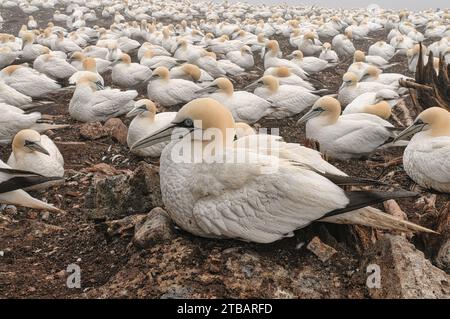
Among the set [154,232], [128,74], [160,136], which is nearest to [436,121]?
[160,136]

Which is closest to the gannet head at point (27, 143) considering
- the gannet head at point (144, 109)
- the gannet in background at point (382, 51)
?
the gannet head at point (144, 109)

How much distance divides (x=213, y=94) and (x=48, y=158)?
3141 mm

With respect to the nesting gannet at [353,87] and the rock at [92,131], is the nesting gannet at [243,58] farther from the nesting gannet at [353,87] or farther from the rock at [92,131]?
the rock at [92,131]

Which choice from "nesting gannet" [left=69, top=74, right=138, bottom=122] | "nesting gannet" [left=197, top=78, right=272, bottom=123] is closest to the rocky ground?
"nesting gannet" [left=69, top=74, right=138, bottom=122]

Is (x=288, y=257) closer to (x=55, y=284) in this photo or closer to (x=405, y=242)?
(x=405, y=242)

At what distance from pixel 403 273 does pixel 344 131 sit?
12.6ft

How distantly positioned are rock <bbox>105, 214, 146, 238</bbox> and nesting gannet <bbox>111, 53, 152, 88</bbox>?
23.3 ft

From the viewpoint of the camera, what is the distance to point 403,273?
318 cm

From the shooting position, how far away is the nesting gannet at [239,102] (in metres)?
8.16

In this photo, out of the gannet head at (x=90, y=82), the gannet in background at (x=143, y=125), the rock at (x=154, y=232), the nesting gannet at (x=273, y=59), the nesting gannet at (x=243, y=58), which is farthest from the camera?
the nesting gannet at (x=243, y=58)

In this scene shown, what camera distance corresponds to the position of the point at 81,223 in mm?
4992

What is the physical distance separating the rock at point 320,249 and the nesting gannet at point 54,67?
914cm

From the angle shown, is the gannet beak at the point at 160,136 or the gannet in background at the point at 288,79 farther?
the gannet in background at the point at 288,79

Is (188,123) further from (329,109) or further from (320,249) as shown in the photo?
(329,109)
